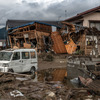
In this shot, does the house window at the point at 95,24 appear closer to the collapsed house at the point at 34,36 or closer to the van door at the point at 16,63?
the collapsed house at the point at 34,36

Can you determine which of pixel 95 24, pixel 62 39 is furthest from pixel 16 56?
pixel 95 24

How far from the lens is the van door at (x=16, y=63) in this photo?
10477mm

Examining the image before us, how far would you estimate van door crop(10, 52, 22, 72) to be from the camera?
34.4ft

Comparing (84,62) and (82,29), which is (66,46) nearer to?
(82,29)

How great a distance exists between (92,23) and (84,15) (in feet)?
5.74

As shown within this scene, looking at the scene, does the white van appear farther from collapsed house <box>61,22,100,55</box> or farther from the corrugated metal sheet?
collapsed house <box>61,22,100,55</box>

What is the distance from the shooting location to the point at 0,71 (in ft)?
33.8

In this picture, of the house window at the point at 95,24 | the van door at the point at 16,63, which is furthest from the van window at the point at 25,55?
the house window at the point at 95,24

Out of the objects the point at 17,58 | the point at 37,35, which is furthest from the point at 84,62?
the point at 37,35

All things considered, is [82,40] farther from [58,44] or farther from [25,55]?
[25,55]

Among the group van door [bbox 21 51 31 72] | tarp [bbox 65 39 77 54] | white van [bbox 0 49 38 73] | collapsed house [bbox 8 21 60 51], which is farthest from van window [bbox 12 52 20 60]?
tarp [bbox 65 39 77 54]

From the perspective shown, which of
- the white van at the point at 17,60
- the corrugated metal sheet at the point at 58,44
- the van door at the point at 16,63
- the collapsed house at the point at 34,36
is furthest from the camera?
Answer: the collapsed house at the point at 34,36

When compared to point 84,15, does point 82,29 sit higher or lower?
lower

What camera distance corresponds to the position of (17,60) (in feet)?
35.7
